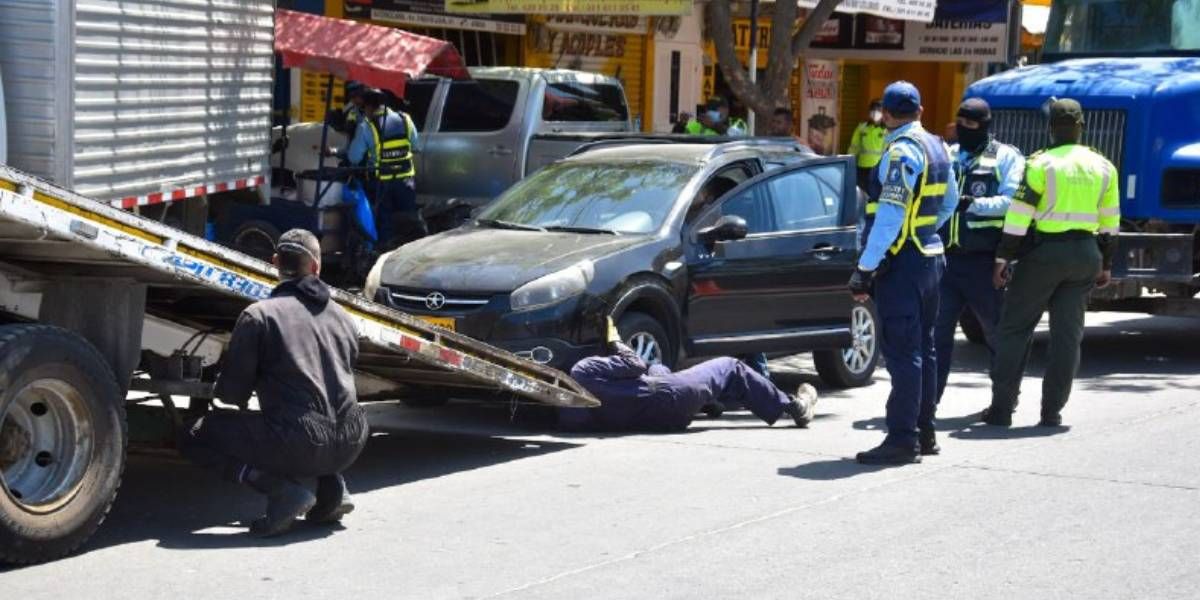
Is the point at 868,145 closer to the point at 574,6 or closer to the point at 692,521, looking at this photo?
the point at 574,6

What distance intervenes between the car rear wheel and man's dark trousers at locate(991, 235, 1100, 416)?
6.31 ft

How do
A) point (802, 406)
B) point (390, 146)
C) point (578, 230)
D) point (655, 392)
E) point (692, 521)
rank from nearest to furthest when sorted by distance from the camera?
point (692, 521) < point (655, 392) < point (802, 406) < point (578, 230) < point (390, 146)

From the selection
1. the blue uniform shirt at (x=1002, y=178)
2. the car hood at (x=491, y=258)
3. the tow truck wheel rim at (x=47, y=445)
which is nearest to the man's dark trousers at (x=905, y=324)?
the blue uniform shirt at (x=1002, y=178)

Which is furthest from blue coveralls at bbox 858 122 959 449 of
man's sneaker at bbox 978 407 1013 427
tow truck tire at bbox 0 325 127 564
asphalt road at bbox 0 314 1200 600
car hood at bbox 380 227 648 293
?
tow truck tire at bbox 0 325 127 564

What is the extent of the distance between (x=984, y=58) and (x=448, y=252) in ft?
47.5

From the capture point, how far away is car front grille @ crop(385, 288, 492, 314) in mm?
10750

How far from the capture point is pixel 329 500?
8070mm

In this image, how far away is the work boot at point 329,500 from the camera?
26.5ft

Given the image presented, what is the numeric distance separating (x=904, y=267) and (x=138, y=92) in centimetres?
546

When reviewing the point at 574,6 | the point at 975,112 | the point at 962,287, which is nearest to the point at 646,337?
the point at 962,287

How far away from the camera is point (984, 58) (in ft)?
79.6

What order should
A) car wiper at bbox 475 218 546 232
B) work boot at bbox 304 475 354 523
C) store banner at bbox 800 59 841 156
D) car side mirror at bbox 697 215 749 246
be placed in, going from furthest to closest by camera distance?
store banner at bbox 800 59 841 156 < car wiper at bbox 475 218 546 232 < car side mirror at bbox 697 215 749 246 < work boot at bbox 304 475 354 523

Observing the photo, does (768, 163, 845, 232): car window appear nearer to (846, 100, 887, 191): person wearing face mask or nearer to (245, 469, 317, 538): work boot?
(245, 469, 317, 538): work boot

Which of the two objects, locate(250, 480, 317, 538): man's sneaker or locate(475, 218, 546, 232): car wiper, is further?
locate(475, 218, 546, 232): car wiper
